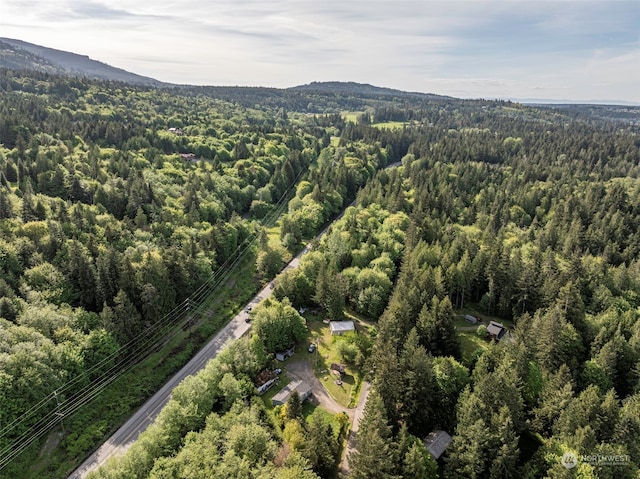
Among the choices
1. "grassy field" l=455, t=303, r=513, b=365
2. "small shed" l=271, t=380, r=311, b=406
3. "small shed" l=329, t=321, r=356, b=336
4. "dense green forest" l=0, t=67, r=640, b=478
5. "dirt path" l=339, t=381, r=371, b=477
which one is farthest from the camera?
"small shed" l=329, t=321, r=356, b=336

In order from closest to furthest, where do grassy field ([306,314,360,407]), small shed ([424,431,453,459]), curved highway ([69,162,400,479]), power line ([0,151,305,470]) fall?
small shed ([424,431,453,459])
power line ([0,151,305,470])
curved highway ([69,162,400,479])
grassy field ([306,314,360,407])

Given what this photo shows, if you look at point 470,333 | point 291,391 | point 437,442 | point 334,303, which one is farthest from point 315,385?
point 470,333

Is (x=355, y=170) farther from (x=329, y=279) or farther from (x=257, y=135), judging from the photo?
(x=329, y=279)

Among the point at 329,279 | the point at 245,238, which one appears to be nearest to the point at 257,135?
the point at 245,238

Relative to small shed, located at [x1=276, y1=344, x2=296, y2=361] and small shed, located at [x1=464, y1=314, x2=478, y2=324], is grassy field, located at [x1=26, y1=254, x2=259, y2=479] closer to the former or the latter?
small shed, located at [x1=276, y1=344, x2=296, y2=361]

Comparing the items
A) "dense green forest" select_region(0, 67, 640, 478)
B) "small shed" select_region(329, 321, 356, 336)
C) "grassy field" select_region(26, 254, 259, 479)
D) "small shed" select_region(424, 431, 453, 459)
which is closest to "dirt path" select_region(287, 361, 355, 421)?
"dense green forest" select_region(0, 67, 640, 478)

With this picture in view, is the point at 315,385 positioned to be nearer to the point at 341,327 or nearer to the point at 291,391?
the point at 291,391
